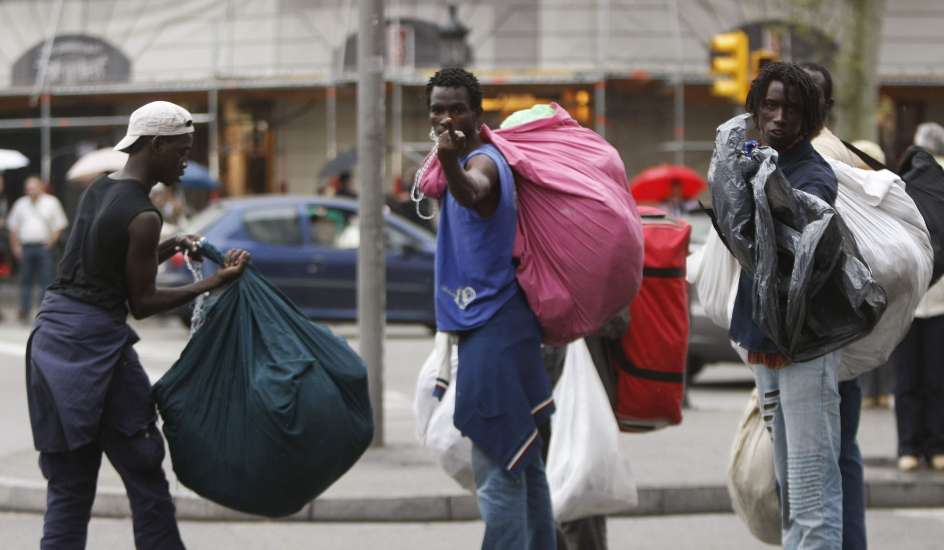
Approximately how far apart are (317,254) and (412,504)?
9780 mm

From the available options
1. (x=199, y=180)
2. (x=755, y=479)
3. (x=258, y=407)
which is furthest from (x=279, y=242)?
(x=258, y=407)

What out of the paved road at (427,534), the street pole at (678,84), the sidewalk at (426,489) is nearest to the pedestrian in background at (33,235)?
the street pole at (678,84)

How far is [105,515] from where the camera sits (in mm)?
7488

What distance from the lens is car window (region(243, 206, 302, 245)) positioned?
55.6 feet

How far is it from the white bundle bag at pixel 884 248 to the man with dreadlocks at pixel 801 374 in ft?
0.37

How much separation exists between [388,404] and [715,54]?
14502mm

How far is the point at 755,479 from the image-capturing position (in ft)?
17.8

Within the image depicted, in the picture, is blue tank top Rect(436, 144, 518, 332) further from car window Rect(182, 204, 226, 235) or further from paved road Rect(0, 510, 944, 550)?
car window Rect(182, 204, 226, 235)

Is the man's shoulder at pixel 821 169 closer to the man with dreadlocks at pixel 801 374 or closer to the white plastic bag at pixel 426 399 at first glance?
the man with dreadlocks at pixel 801 374

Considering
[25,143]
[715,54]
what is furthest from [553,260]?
[25,143]

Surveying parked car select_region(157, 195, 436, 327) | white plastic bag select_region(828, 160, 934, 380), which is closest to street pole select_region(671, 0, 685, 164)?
parked car select_region(157, 195, 436, 327)

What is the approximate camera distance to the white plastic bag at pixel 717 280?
5121 mm

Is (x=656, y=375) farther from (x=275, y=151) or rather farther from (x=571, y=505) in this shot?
(x=275, y=151)

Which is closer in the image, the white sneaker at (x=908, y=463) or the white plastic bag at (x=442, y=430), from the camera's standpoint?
the white plastic bag at (x=442, y=430)
